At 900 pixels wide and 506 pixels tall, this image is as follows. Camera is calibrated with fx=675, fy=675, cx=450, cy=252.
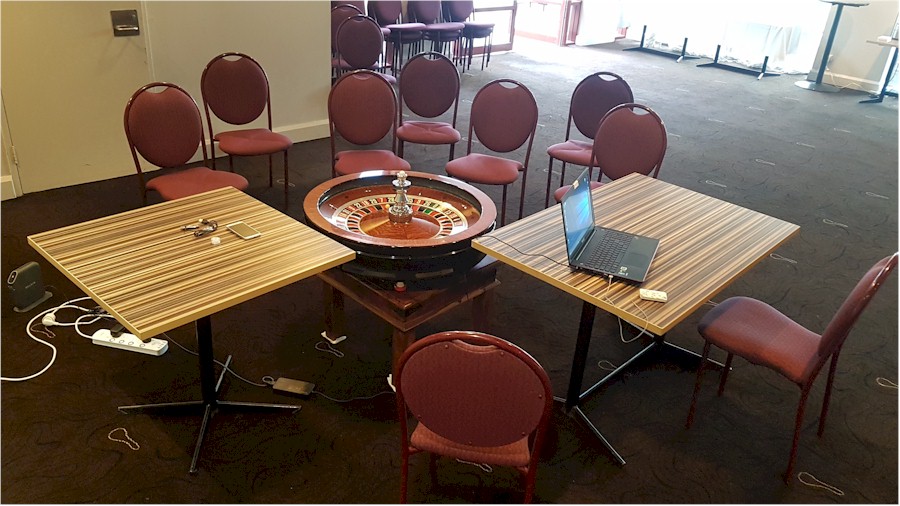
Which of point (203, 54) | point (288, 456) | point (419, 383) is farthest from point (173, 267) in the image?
point (203, 54)

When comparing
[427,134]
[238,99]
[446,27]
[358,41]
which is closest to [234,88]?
[238,99]

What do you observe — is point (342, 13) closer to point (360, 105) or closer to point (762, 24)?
point (360, 105)

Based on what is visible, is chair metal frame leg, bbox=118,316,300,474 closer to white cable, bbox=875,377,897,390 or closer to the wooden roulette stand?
the wooden roulette stand

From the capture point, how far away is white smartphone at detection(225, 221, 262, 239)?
244 cm

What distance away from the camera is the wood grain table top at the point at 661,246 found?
218 cm

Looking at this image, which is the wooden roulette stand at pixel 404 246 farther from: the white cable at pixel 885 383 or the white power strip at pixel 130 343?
the white cable at pixel 885 383

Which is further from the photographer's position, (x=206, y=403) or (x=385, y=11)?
(x=385, y=11)

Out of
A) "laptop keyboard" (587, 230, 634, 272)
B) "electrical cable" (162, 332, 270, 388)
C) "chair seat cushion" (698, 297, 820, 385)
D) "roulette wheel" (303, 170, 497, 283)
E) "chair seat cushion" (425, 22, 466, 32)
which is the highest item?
"chair seat cushion" (425, 22, 466, 32)

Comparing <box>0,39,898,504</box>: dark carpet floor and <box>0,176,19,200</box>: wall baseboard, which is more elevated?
<box>0,176,19,200</box>: wall baseboard

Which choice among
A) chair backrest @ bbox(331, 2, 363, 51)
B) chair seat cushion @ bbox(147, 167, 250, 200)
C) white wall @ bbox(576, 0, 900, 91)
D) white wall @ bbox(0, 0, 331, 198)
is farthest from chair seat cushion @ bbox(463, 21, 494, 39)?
chair seat cushion @ bbox(147, 167, 250, 200)

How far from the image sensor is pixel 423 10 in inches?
315

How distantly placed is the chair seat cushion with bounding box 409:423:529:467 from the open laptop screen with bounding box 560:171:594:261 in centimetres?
71

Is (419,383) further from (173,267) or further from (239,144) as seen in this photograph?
(239,144)

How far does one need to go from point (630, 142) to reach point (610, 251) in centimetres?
146
